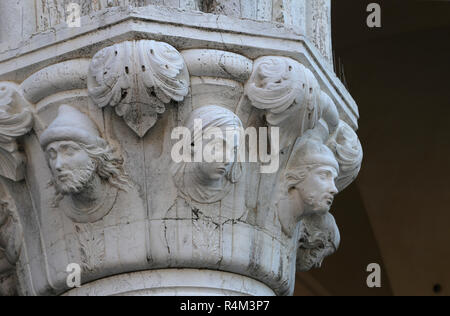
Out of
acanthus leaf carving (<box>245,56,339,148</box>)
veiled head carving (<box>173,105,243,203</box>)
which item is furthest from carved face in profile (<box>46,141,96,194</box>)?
acanthus leaf carving (<box>245,56,339,148</box>)

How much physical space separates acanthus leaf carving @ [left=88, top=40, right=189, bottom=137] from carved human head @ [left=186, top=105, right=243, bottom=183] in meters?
0.09

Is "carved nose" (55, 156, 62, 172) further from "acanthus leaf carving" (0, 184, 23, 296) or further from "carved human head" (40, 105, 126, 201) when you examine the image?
"acanthus leaf carving" (0, 184, 23, 296)

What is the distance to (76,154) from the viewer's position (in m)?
4.94

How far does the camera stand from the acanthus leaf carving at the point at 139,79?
489cm

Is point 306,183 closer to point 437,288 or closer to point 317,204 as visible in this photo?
point 317,204

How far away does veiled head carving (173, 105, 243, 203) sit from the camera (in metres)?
4.89

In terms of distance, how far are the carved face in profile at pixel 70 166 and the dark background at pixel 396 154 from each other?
2.23 m

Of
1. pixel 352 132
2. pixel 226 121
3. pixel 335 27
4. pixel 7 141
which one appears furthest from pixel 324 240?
pixel 335 27

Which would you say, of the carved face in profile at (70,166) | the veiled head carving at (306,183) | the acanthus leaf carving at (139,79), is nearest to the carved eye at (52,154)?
the carved face in profile at (70,166)

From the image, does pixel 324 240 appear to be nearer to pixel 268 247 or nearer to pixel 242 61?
pixel 268 247

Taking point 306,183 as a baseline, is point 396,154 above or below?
above

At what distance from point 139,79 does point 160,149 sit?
240 millimetres

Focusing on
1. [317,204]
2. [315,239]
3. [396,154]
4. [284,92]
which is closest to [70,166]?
[284,92]

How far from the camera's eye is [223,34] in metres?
5.04
